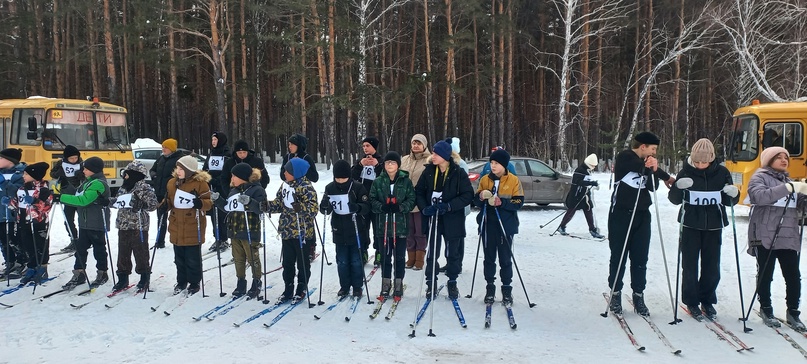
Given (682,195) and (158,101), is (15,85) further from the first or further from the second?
(682,195)

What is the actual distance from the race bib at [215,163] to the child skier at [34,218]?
7.09ft

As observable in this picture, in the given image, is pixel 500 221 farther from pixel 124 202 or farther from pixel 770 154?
pixel 124 202

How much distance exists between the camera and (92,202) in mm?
6254

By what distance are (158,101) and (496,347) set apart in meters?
34.9

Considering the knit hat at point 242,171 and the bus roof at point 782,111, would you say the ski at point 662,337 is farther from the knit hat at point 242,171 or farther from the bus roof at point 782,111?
the bus roof at point 782,111

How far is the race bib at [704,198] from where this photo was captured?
207 inches

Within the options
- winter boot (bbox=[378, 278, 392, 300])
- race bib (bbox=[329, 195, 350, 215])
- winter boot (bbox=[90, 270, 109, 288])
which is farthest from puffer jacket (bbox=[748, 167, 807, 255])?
winter boot (bbox=[90, 270, 109, 288])

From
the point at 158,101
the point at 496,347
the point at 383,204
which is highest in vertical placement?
the point at 158,101

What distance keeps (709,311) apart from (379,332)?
3.43m

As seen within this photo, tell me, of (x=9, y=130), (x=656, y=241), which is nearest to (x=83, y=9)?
(x=9, y=130)

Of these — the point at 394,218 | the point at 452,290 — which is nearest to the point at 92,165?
the point at 394,218

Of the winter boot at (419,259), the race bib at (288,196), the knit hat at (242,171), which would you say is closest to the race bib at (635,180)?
the winter boot at (419,259)

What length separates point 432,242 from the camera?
20.2 ft

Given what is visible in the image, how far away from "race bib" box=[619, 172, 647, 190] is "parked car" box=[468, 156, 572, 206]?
7.80 meters
